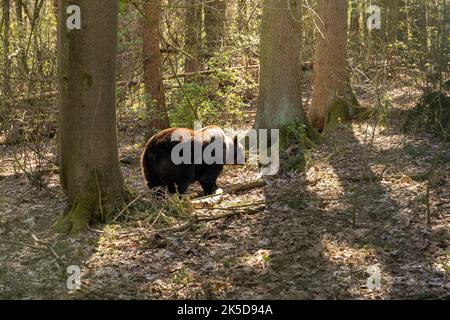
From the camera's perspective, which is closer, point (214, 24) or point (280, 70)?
point (280, 70)

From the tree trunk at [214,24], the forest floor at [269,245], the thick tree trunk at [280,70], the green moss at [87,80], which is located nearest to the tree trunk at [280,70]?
the thick tree trunk at [280,70]

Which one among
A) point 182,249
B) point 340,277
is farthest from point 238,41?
point 340,277

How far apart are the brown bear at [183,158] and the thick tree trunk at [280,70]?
1542mm

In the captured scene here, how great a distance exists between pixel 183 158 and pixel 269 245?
118 inches

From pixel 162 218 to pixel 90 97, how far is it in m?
1.93

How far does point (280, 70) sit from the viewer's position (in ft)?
38.3

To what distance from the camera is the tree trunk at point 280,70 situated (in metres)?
11.6

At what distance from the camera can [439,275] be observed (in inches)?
237

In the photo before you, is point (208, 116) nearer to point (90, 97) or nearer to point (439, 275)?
point (90, 97)

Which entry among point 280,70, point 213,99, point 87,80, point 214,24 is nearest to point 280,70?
point 280,70

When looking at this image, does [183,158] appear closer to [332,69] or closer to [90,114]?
[90,114]

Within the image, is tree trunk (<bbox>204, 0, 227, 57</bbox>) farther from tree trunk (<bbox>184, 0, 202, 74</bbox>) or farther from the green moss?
the green moss

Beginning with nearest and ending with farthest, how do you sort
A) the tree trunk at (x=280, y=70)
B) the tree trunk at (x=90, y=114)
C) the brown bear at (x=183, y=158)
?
the tree trunk at (x=90, y=114) → the brown bear at (x=183, y=158) → the tree trunk at (x=280, y=70)

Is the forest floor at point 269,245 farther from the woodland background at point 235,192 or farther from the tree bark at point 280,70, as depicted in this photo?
the tree bark at point 280,70
